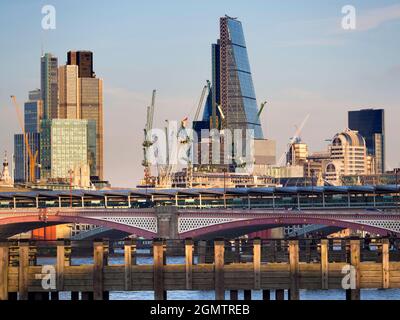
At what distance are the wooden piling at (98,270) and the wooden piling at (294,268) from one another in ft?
29.9

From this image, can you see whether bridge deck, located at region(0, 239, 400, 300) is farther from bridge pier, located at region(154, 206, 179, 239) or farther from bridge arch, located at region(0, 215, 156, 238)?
bridge arch, located at region(0, 215, 156, 238)

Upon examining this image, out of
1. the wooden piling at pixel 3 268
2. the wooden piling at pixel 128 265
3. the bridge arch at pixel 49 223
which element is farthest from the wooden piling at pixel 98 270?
the bridge arch at pixel 49 223

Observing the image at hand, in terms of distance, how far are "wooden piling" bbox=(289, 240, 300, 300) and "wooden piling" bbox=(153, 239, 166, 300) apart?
6192mm

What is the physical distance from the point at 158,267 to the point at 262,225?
106684mm

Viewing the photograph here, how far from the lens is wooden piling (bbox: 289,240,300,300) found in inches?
2596

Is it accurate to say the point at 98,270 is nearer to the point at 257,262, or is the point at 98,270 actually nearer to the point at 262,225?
the point at 257,262

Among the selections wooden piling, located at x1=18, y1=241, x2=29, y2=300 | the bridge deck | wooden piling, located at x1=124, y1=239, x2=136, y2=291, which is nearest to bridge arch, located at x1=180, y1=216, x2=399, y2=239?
the bridge deck

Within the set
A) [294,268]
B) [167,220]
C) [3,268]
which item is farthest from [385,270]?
[167,220]

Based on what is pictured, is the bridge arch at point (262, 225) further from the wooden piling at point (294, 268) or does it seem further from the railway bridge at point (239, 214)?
the wooden piling at point (294, 268)

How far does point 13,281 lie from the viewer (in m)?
66.4
